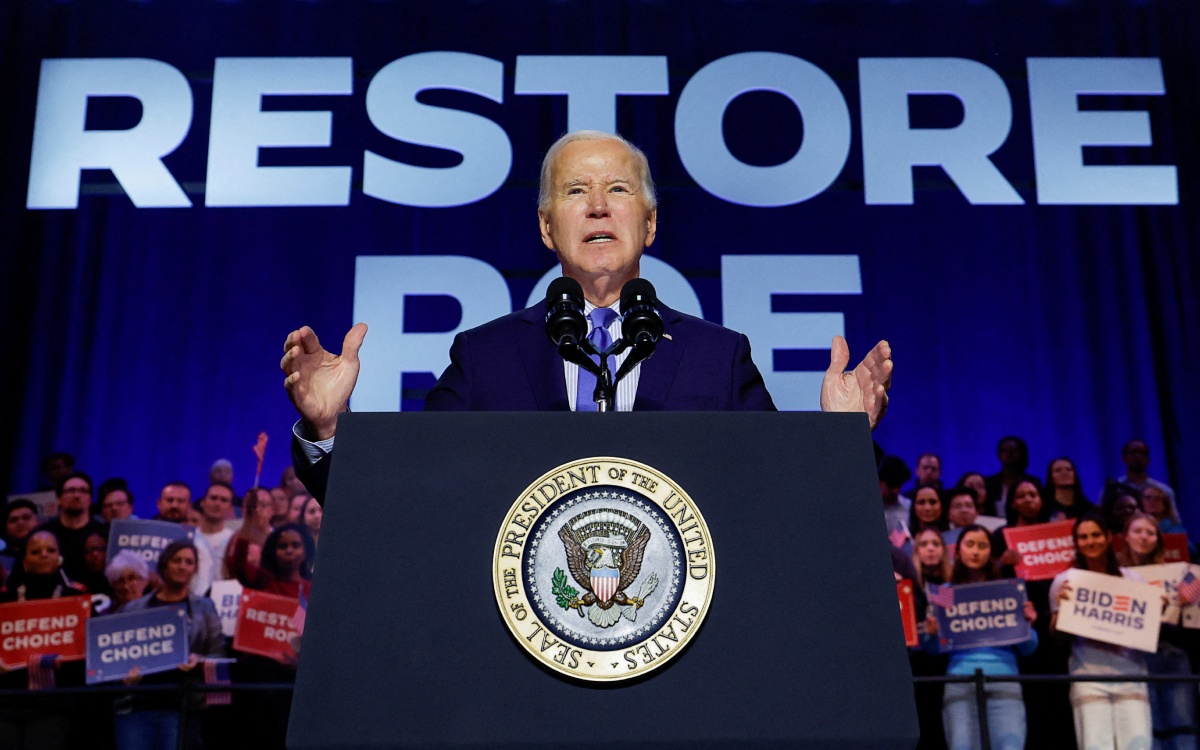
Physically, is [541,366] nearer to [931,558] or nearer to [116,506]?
[931,558]

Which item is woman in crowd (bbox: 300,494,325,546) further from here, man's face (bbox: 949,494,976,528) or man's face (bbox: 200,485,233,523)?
man's face (bbox: 949,494,976,528)

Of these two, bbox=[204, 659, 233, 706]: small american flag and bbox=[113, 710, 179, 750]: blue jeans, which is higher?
bbox=[204, 659, 233, 706]: small american flag

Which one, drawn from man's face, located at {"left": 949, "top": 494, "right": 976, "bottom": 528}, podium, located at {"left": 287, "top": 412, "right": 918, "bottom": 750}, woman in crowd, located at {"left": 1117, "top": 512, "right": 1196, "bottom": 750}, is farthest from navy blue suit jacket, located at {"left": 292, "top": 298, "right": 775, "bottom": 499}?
man's face, located at {"left": 949, "top": 494, "right": 976, "bottom": 528}

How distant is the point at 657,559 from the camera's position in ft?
3.56

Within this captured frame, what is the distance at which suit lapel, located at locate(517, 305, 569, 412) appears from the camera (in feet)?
5.29

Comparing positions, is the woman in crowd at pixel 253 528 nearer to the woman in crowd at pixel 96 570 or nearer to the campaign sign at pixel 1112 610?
the woman in crowd at pixel 96 570

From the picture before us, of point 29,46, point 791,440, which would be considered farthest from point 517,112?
point 791,440

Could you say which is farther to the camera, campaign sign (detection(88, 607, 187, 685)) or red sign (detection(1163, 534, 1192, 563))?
red sign (detection(1163, 534, 1192, 563))

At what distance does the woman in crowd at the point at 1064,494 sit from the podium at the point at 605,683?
427 centimetres

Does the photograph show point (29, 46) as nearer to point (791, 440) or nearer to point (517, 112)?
point (517, 112)

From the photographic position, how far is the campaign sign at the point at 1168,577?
4.34 m

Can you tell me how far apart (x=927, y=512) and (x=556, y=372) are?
3.58 meters

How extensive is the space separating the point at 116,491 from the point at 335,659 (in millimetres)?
4640

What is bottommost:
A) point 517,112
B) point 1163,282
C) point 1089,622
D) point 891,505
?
point 1089,622
